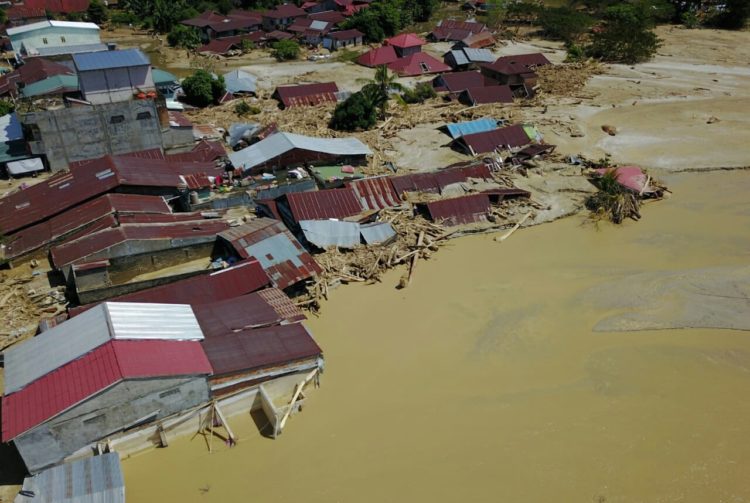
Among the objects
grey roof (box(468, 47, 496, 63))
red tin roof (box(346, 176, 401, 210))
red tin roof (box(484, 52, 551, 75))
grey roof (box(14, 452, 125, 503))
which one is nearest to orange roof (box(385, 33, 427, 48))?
grey roof (box(468, 47, 496, 63))

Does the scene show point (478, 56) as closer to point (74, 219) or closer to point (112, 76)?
point (112, 76)

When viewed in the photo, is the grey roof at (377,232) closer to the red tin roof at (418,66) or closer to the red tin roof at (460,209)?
the red tin roof at (460,209)

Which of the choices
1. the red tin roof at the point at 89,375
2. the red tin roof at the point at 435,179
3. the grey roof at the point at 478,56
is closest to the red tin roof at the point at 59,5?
the grey roof at the point at 478,56

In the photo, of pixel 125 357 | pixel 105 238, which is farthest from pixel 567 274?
pixel 105 238

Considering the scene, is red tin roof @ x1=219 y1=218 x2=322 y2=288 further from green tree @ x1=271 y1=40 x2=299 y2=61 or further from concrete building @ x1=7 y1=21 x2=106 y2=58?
concrete building @ x1=7 y1=21 x2=106 y2=58

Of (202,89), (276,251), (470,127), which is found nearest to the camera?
(276,251)

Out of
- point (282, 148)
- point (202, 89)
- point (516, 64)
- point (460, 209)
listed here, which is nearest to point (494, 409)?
A: point (460, 209)
